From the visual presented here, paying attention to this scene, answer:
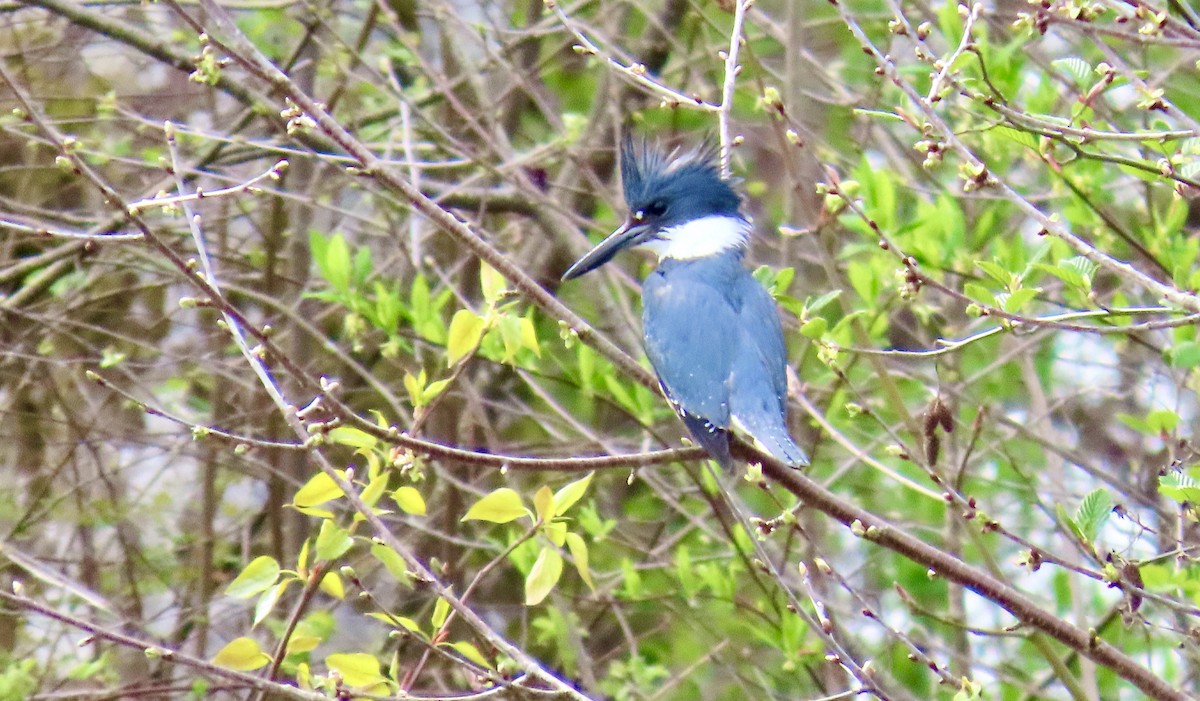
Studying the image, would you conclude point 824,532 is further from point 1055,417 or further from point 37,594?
point 37,594

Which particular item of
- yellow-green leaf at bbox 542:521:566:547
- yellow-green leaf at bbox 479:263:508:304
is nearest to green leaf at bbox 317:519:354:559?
yellow-green leaf at bbox 542:521:566:547

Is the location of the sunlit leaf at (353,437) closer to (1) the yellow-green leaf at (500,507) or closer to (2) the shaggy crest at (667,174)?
(1) the yellow-green leaf at (500,507)

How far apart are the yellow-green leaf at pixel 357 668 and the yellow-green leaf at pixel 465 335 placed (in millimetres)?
426

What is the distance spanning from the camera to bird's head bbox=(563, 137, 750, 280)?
344 cm

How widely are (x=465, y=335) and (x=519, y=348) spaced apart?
2.95 feet

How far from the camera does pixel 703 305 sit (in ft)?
10.4

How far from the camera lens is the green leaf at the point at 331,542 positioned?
1.84 metres

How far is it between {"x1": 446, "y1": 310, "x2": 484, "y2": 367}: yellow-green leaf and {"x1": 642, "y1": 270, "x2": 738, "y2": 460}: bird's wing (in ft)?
2.59

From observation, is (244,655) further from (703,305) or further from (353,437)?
(703,305)

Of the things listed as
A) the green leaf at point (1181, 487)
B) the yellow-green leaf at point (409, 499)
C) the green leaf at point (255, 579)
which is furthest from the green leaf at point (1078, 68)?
the green leaf at point (255, 579)

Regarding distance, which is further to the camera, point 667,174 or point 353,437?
point 667,174

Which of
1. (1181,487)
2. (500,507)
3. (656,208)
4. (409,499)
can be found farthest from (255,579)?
(656,208)

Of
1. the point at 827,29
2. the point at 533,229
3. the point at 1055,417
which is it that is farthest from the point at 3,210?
the point at 1055,417

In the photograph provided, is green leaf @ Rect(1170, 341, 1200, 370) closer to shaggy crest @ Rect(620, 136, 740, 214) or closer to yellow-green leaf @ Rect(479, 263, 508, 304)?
yellow-green leaf @ Rect(479, 263, 508, 304)
